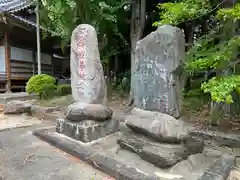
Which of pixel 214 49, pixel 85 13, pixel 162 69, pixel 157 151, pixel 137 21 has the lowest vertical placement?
pixel 157 151

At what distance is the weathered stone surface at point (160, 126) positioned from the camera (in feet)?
9.21

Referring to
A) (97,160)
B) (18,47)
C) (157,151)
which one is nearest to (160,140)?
(157,151)

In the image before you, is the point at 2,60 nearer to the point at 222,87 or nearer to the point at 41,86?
the point at 41,86

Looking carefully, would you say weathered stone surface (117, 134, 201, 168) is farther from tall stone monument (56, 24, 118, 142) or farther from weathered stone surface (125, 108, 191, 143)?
tall stone monument (56, 24, 118, 142)

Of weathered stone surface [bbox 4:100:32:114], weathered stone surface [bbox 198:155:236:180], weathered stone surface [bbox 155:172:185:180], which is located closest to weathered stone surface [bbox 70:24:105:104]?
weathered stone surface [bbox 155:172:185:180]

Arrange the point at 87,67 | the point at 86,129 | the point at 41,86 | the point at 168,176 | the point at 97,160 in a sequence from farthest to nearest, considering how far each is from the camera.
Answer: the point at 41,86, the point at 87,67, the point at 86,129, the point at 97,160, the point at 168,176

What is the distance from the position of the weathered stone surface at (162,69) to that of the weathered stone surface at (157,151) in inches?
18.8

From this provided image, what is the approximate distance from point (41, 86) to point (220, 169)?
24.9 ft

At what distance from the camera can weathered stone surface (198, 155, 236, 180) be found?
2.58 m

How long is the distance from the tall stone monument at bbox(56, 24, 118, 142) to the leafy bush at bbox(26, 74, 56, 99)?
16.2 feet

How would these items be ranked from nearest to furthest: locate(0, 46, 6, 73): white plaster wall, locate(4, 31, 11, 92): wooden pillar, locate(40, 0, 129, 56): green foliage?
locate(40, 0, 129, 56): green foliage < locate(4, 31, 11, 92): wooden pillar < locate(0, 46, 6, 73): white plaster wall

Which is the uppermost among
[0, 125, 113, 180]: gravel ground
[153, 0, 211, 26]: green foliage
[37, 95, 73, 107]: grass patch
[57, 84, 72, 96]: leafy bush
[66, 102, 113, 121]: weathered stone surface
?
[153, 0, 211, 26]: green foliage

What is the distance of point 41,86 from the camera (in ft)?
28.3

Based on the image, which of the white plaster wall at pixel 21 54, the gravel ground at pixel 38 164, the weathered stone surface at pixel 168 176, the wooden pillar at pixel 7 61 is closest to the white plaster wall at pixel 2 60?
the wooden pillar at pixel 7 61
